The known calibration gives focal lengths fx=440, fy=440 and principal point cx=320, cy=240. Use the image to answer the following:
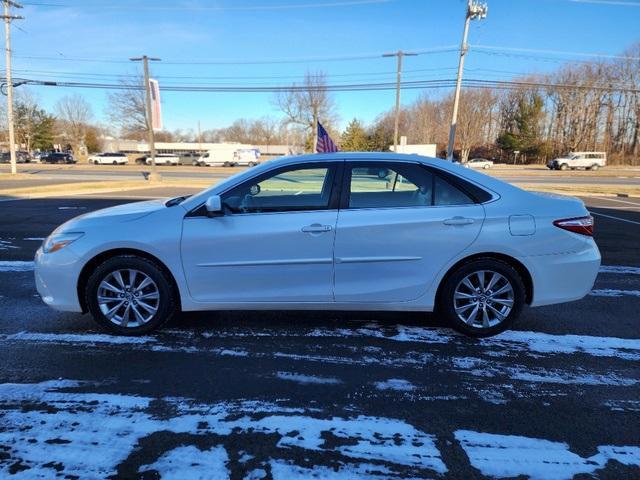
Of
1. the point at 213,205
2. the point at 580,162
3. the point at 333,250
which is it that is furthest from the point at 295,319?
the point at 580,162

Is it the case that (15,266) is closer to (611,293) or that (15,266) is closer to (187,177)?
(611,293)

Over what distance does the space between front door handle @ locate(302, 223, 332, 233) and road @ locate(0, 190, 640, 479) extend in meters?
0.97

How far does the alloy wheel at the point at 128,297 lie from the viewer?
12.7 ft

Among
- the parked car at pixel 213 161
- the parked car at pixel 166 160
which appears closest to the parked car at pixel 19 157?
the parked car at pixel 166 160

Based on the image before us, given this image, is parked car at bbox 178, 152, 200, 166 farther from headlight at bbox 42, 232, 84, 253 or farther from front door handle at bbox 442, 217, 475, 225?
front door handle at bbox 442, 217, 475, 225

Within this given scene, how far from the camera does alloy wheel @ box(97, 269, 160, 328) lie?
3867 mm

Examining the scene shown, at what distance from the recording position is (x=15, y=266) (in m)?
6.34

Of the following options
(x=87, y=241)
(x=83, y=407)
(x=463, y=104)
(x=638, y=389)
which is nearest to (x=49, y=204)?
(x=87, y=241)

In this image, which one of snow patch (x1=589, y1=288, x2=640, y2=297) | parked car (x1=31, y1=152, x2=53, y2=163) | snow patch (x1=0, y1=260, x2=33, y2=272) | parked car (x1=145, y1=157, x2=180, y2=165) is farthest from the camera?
parked car (x1=145, y1=157, x2=180, y2=165)

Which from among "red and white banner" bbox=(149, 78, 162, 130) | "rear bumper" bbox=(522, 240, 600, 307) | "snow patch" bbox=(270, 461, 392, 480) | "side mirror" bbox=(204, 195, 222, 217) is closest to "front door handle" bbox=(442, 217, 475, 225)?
"rear bumper" bbox=(522, 240, 600, 307)

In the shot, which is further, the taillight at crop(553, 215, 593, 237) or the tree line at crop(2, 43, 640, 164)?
the tree line at crop(2, 43, 640, 164)

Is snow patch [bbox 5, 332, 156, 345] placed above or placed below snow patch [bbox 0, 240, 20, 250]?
below

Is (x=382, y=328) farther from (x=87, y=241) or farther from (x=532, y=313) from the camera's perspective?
(x=87, y=241)

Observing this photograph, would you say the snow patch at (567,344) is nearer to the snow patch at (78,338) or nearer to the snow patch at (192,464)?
the snow patch at (192,464)
